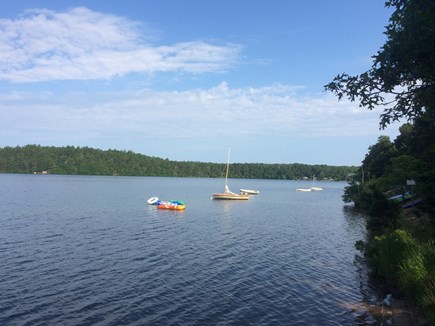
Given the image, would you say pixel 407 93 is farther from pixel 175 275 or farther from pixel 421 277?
pixel 175 275

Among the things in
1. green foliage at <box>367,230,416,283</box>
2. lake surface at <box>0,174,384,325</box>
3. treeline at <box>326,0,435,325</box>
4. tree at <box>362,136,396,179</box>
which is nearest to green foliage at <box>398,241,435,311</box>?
treeline at <box>326,0,435,325</box>

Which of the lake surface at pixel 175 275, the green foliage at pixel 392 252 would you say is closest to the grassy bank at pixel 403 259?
the green foliage at pixel 392 252

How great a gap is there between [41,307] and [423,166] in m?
29.7

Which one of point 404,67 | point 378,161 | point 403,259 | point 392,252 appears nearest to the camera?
point 404,67

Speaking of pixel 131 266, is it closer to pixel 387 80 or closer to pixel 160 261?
pixel 160 261

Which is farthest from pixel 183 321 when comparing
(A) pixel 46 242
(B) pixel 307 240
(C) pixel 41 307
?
(B) pixel 307 240

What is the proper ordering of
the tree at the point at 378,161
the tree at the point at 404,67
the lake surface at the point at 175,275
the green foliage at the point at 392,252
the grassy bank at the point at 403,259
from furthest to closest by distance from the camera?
1. the tree at the point at 378,161
2. the green foliage at the point at 392,252
3. the lake surface at the point at 175,275
4. the grassy bank at the point at 403,259
5. the tree at the point at 404,67

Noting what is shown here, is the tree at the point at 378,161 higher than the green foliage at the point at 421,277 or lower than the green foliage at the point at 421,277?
higher

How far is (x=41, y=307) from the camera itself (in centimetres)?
1758

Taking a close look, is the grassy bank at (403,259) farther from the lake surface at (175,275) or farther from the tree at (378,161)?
the tree at (378,161)

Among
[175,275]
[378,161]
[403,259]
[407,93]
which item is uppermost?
[378,161]

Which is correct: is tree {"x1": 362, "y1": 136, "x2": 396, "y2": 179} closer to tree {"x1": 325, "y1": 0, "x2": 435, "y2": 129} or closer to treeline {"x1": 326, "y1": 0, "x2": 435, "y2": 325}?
treeline {"x1": 326, "y1": 0, "x2": 435, "y2": 325}

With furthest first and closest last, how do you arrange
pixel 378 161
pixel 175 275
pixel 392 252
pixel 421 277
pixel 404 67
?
pixel 378 161 → pixel 175 275 → pixel 392 252 → pixel 421 277 → pixel 404 67

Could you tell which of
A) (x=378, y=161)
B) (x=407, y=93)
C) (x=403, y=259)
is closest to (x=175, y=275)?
(x=403, y=259)
